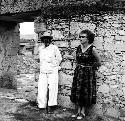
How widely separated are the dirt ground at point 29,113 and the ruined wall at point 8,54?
2785 mm

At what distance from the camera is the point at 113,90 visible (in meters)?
5.71

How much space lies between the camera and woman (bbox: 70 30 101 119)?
18.3ft

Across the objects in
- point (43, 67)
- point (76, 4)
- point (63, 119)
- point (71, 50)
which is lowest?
point (63, 119)

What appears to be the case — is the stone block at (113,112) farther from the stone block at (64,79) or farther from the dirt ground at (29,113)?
the stone block at (64,79)

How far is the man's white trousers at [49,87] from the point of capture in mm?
6012

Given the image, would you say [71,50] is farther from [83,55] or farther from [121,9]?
[121,9]

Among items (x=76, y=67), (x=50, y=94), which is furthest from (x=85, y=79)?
(x=50, y=94)

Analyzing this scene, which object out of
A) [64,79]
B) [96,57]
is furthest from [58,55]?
[96,57]

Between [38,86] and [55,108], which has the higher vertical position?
[38,86]

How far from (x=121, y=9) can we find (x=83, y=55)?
4.04ft

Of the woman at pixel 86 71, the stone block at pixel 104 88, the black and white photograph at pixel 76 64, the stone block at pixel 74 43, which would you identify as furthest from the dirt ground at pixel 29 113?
the stone block at pixel 74 43

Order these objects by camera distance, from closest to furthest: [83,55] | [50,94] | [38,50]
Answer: [83,55], [50,94], [38,50]

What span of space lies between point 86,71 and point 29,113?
1.58 m

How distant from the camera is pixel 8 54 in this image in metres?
9.62
